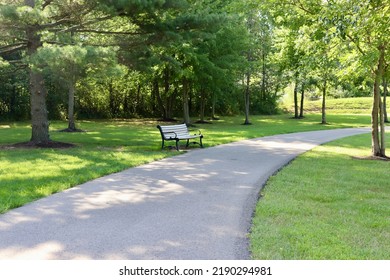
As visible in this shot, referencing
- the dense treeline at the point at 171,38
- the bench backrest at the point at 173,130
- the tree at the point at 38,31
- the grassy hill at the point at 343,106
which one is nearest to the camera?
the dense treeline at the point at 171,38

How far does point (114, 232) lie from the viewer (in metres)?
4.72

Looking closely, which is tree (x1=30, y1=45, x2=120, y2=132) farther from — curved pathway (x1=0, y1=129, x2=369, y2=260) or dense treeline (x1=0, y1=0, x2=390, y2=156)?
curved pathway (x1=0, y1=129, x2=369, y2=260)

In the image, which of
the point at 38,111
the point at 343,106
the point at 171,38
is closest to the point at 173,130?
the point at 171,38

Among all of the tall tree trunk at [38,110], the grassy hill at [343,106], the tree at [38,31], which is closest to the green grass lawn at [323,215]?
the tree at [38,31]

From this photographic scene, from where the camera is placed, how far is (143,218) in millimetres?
5293

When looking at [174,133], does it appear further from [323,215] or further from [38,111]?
[323,215]

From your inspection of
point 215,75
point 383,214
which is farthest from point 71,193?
point 215,75

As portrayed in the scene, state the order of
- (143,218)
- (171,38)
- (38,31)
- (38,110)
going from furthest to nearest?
(38,110) < (171,38) < (38,31) < (143,218)

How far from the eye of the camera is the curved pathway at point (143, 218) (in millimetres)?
4133

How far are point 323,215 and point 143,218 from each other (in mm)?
2544

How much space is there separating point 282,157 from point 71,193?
6592mm

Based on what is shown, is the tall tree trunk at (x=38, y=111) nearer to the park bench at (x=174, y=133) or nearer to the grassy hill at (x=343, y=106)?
the park bench at (x=174, y=133)

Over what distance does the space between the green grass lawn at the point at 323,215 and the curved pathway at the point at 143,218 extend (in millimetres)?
311
